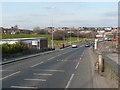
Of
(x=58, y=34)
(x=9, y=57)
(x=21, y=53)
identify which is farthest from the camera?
(x=58, y=34)

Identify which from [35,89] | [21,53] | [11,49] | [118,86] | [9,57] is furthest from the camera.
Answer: [21,53]

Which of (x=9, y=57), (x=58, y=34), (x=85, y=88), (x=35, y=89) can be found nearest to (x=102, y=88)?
(x=85, y=88)

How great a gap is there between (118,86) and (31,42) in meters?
56.9

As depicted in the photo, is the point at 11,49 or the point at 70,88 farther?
the point at 11,49

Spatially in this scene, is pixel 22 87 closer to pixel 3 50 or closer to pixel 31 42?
pixel 3 50

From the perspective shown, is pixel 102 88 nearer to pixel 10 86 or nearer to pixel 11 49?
pixel 10 86

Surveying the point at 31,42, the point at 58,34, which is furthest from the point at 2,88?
the point at 58,34

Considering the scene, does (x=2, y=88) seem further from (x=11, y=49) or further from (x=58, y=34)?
(x=58, y=34)

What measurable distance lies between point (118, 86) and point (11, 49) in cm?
3541

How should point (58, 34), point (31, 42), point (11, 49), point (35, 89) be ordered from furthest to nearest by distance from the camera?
point (58, 34), point (31, 42), point (11, 49), point (35, 89)

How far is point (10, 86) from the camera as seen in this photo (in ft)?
55.3

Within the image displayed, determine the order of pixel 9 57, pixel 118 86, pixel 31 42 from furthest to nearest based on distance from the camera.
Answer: pixel 31 42 < pixel 9 57 < pixel 118 86

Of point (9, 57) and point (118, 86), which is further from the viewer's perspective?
Answer: point (9, 57)

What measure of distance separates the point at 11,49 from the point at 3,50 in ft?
7.44
